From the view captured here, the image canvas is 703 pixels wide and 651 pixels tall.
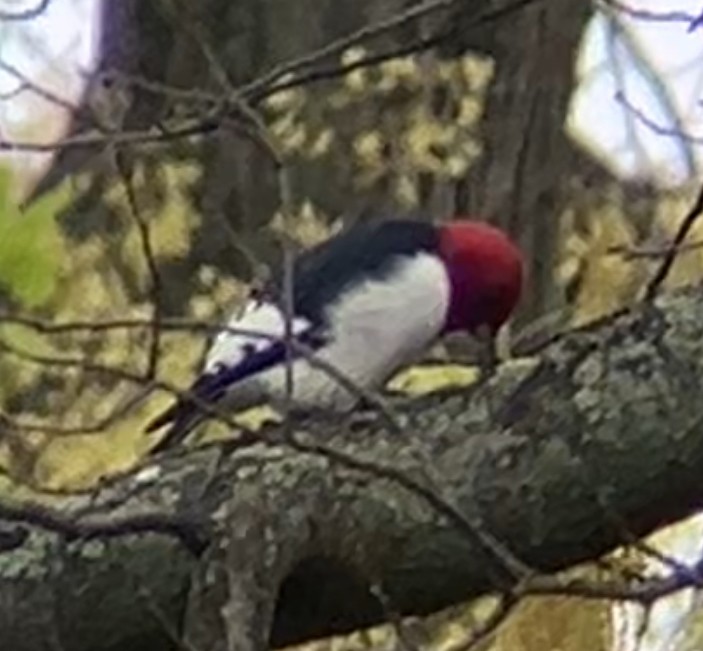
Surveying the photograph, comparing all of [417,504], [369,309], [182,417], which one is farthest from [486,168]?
[417,504]

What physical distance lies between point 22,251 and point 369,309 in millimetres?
723

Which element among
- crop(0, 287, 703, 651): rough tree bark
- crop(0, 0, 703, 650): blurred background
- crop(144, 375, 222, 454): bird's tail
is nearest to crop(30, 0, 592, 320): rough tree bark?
crop(0, 0, 703, 650): blurred background

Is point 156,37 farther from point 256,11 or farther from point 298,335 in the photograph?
point 298,335

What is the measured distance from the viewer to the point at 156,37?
3.53 m

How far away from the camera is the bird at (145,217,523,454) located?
2.15 metres

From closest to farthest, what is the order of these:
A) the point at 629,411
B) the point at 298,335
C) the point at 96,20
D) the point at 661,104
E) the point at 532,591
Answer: the point at 532,591 → the point at 629,411 → the point at 298,335 → the point at 661,104 → the point at 96,20

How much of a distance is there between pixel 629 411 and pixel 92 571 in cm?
35

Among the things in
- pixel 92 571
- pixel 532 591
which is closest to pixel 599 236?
pixel 92 571

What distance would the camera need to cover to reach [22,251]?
158cm

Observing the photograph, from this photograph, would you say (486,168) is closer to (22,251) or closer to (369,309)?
(369,309)

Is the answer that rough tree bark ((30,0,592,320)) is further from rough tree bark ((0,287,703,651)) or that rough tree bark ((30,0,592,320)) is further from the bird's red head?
rough tree bark ((0,287,703,651))

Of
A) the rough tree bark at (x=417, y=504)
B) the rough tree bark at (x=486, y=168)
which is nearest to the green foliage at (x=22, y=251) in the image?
the rough tree bark at (x=417, y=504)

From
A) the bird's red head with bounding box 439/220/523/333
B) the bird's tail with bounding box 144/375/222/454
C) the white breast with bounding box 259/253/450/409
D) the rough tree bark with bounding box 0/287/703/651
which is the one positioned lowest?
the rough tree bark with bounding box 0/287/703/651

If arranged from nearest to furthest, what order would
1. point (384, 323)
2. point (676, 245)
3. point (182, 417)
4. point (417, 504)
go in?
point (676, 245)
point (417, 504)
point (182, 417)
point (384, 323)
